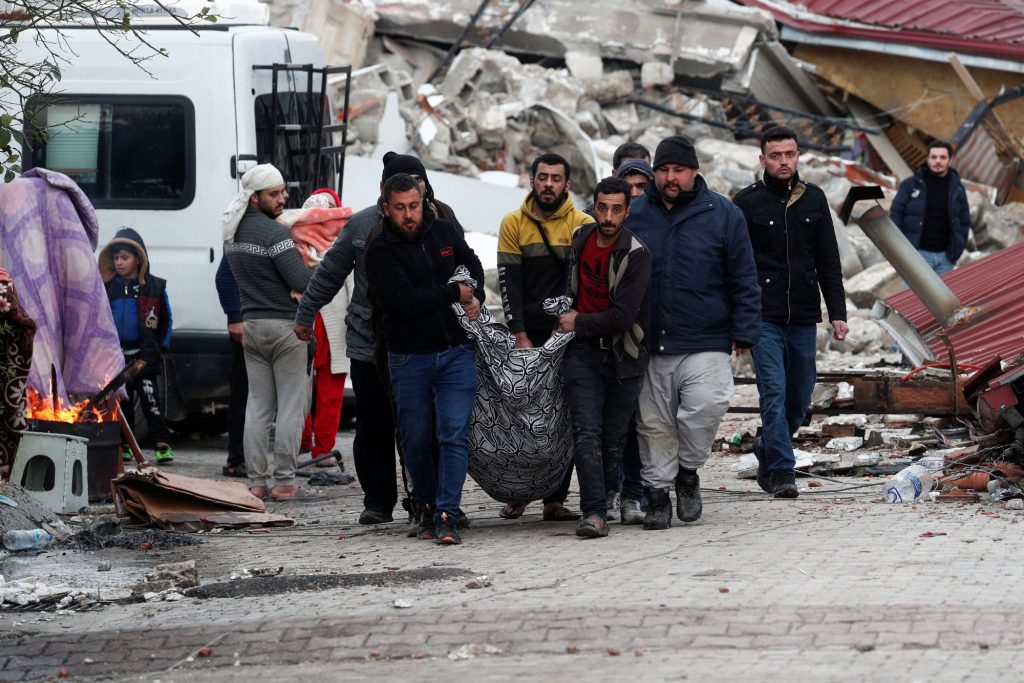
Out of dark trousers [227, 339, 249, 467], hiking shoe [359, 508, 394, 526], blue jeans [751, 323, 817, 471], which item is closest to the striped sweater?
dark trousers [227, 339, 249, 467]

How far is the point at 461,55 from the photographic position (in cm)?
2086

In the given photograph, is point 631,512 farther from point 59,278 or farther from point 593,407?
point 59,278

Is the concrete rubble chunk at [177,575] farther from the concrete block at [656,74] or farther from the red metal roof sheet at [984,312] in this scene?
the concrete block at [656,74]

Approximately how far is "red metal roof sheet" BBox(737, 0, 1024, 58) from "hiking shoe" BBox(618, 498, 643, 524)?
1596cm

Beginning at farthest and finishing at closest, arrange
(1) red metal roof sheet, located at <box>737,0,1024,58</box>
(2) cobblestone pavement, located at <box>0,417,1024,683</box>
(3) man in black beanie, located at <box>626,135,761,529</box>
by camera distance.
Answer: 1. (1) red metal roof sheet, located at <box>737,0,1024,58</box>
2. (3) man in black beanie, located at <box>626,135,761,529</box>
3. (2) cobblestone pavement, located at <box>0,417,1024,683</box>

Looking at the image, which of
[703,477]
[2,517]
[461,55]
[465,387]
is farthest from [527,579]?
[461,55]

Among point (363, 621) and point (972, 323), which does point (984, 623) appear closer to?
point (363, 621)

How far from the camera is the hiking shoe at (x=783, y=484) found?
878cm

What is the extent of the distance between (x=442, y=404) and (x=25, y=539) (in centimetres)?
212

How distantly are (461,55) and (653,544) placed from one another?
1443cm

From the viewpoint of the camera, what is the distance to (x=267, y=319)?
31.7 feet

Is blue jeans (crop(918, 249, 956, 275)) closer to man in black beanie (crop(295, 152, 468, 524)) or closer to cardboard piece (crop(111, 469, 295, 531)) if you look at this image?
man in black beanie (crop(295, 152, 468, 524))

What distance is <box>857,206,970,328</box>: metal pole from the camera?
404 inches

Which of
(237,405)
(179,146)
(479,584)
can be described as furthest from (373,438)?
(179,146)
